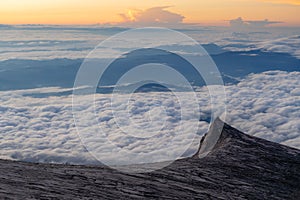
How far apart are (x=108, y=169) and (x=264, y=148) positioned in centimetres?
1491

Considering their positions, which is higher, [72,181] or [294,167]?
[72,181]

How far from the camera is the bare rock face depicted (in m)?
17.3

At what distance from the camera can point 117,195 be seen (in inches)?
692

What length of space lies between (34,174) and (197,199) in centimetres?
813

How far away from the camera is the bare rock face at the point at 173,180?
17.3m

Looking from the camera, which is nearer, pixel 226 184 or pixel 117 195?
A: pixel 117 195

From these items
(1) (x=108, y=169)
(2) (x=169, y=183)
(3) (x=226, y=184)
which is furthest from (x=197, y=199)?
(1) (x=108, y=169)

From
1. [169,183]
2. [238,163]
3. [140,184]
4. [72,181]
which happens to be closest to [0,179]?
[72,181]

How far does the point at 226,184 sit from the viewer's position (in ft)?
70.8

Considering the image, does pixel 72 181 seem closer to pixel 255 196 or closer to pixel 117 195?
pixel 117 195

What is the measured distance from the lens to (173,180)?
20734 mm

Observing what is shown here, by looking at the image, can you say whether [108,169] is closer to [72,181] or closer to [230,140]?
[72,181]

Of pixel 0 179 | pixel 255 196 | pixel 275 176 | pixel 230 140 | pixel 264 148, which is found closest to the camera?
pixel 0 179

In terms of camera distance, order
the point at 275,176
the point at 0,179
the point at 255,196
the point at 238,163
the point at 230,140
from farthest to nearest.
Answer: the point at 230,140, the point at 238,163, the point at 275,176, the point at 255,196, the point at 0,179
